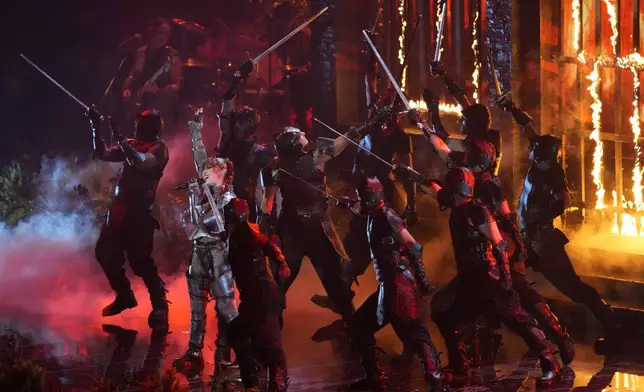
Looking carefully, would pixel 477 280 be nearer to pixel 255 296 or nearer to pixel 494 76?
pixel 255 296

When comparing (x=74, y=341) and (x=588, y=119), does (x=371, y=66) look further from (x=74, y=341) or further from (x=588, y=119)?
(x=74, y=341)

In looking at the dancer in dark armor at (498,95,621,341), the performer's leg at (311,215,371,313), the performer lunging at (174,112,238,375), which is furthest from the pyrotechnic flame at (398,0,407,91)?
the performer lunging at (174,112,238,375)

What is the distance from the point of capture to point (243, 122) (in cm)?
1114

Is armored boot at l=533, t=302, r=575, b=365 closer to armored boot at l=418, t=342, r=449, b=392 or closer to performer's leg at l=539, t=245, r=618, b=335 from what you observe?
performer's leg at l=539, t=245, r=618, b=335

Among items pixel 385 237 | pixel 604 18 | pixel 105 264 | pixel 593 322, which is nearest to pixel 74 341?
pixel 105 264

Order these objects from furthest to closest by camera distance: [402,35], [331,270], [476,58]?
[402,35] < [476,58] < [331,270]

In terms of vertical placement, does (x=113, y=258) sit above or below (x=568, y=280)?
above

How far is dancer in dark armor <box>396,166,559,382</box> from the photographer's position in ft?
27.7

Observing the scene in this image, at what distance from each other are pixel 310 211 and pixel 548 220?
2.47 metres

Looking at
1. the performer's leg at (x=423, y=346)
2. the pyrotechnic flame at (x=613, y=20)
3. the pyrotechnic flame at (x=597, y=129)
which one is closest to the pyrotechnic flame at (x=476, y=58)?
the pyrotechnic flame at (x=597, y=129)

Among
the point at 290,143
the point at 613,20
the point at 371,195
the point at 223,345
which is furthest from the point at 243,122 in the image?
the point at 613,20

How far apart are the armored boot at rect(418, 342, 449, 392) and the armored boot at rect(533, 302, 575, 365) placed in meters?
1.41

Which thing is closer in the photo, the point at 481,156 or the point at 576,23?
the point at 481,156

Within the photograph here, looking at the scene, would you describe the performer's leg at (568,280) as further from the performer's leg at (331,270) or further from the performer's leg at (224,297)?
the performer's leg at (224,297)
